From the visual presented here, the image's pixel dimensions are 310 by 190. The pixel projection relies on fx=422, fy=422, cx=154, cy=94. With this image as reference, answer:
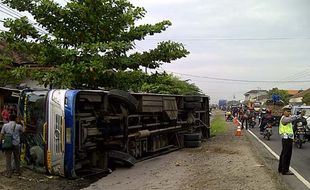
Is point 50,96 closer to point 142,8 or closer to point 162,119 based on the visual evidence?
point 162,119

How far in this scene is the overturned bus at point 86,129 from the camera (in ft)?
35.0

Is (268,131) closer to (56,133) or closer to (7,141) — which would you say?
(56,133)

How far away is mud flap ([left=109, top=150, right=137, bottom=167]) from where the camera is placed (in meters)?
12.6

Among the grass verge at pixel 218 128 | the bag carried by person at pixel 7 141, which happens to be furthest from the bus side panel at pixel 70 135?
the grass verge at pixel 218 128

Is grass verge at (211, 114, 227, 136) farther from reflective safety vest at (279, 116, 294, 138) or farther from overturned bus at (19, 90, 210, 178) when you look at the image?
reflective safety vest at (279, 116, 294, 138)

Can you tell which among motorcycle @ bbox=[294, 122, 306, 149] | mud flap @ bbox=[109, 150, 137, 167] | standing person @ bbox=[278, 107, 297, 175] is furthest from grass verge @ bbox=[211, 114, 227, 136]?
standing person @ bbox=[278, 107, 297, 175]

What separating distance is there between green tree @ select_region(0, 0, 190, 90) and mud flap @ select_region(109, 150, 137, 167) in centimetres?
376

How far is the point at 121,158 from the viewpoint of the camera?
12.8 m

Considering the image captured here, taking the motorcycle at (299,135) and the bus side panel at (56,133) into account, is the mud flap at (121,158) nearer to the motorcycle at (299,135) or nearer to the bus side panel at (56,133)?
the bus side panel at (56,133)

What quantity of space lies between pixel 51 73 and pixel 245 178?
885cm

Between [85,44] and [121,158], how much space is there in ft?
16.8

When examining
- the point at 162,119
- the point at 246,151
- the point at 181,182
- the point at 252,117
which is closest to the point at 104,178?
the point at 181,182

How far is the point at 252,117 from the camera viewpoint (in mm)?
33719

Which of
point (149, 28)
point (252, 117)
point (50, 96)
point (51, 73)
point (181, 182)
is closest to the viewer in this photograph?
point (181, 182)
